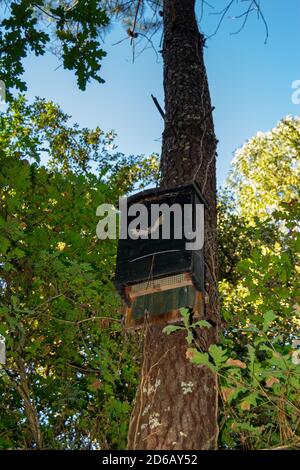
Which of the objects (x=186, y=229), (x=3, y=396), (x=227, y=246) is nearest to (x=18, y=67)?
(x=186, y=229)

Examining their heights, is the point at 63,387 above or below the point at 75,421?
above

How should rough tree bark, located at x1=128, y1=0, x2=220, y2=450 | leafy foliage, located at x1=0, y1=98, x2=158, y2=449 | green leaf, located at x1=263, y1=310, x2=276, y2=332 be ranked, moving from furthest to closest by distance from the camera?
leafy foliage, located at x1=0, y1=98, x2=158, y2=449 < rough tree bark, located at x1=128, y1=0, x2=220, y2=450 < green leaf, located at x1=263, y1=310, x2=276, y2=332

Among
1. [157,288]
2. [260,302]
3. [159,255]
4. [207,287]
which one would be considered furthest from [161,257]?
[260,302]

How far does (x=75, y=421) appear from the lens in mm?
3744

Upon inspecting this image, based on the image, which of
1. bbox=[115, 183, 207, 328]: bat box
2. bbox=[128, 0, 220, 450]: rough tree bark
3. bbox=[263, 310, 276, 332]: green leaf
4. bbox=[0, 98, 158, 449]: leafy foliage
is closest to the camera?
bbox=[263, 310, 276, 332]: green leaf

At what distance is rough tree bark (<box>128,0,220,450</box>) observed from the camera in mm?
2045

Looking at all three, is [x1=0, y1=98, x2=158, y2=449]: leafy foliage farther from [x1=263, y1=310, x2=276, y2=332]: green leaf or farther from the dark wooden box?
[x1=263, y1=310, x2=276, y2=332]: green leaf

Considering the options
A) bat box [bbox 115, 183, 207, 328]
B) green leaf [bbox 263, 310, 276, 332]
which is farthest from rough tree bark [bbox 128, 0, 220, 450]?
green leaf [bbox 263, 310, 276, 332]

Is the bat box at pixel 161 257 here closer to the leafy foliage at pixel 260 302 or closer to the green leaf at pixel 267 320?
the leafy foliage at pixel 260 302

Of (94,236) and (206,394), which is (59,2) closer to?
(94,236)

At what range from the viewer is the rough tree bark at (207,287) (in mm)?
2045

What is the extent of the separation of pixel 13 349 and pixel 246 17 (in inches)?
168

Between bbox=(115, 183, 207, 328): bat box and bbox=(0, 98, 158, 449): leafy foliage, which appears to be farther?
bbox=(0, 98, 158, 449): leafy foliage
